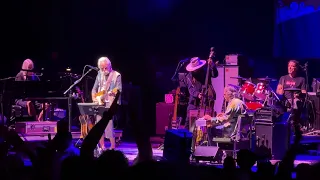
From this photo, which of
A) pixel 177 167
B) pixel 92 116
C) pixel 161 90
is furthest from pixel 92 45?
pixel 177 167

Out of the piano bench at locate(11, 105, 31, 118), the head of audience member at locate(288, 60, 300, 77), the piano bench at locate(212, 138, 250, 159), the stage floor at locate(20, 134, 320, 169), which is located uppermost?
the head of audience member at locate(288, 60, 300, 77)

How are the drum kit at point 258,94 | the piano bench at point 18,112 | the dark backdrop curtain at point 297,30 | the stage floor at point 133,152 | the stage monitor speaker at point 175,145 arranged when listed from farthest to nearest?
the dark backdrop curtain at point 297,30
the piano bench at point 18,112
the drum kit at point 258,94
the stage floor at point 133,152
the stage monitor speaker at point 175,145

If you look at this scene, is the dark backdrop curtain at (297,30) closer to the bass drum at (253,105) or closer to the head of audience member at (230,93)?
the bass drum at (253,105)

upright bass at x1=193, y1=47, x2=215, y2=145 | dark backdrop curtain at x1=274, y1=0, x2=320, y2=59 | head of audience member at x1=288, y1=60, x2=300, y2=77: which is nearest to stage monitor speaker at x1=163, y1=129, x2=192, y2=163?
upright bass at x1=193, y1=47, x2=215, y2=145

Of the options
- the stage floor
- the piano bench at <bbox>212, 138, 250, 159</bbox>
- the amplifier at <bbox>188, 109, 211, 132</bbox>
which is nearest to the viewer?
the piano bench at <bbox>212, 138, 250, 159</bbox>

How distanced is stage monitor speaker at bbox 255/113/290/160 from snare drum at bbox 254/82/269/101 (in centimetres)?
100

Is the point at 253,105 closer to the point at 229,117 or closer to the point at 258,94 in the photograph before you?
the point at 258,94

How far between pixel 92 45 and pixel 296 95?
6.94 meters

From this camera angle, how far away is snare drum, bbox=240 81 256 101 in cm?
1242

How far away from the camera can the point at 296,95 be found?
511 inches

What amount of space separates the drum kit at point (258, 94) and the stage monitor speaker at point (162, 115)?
126 inches

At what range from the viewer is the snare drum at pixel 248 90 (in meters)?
12.4

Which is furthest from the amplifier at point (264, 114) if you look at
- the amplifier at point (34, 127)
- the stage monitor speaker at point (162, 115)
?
the amplifier at point (34, 127)

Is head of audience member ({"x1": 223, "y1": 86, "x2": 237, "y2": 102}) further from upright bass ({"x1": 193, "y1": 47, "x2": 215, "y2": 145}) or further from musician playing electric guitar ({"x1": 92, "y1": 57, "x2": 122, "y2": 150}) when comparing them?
musician playing electric guitar ({"x1": 92, "y1": 57, "x2": 122, "y2": 150})
